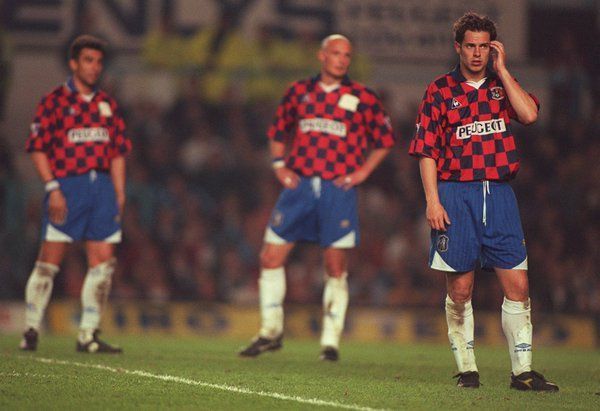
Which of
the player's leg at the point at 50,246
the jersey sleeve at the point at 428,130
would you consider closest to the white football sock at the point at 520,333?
the jersey sleeve at the point at 428,130

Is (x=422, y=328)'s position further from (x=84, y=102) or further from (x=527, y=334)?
(x=527, y=334)

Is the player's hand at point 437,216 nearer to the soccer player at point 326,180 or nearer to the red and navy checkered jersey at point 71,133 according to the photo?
the soccer player at point 326,180

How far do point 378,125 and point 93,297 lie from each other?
7.94 ft

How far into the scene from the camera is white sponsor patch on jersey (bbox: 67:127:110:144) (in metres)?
7.79

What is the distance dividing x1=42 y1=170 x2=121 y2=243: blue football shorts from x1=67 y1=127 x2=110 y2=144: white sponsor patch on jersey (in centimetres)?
23

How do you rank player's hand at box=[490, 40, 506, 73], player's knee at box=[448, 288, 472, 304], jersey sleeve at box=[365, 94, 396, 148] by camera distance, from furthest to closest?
1. jersey sleeve at box=[365, 94, 396, 148]
2. player's knee at box=[448, 288, 472, 304]
3. player's hand at box=[490, 40, 506, 73]

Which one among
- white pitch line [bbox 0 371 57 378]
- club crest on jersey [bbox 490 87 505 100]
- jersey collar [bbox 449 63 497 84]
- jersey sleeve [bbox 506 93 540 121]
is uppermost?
jersey collar [bbox 449 63 497 84]

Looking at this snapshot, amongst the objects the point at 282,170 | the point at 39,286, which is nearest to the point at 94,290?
the point at 39,286

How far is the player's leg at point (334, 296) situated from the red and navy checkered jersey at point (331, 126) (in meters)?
0.59

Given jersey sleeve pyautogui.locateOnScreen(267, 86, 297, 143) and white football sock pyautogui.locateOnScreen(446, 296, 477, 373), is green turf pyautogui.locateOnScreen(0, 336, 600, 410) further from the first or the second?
jersey sleeve pyautogui.locateOnScreen(267, 86, 297, 143)

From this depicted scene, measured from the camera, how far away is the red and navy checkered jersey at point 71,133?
776 cm

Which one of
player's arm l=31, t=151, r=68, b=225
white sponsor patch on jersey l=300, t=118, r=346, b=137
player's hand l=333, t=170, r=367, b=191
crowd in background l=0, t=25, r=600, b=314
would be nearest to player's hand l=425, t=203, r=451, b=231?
player's hand l=333, t=170, r=367, b=191

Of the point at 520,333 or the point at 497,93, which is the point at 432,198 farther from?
the point at 520,333

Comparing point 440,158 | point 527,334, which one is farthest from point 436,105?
point 527,334
